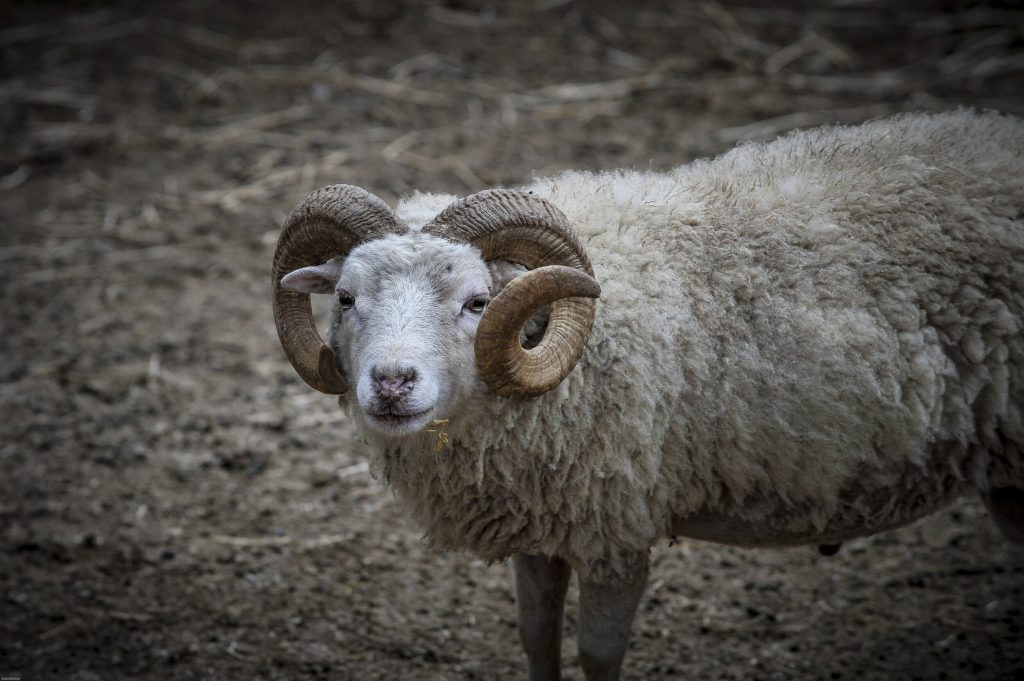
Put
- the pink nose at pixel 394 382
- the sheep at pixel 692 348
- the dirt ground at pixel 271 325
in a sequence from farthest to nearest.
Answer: the dirt ground at pixel 271 325 → the sheep at pixel 692 348 → the pink nose at pixel 394 382

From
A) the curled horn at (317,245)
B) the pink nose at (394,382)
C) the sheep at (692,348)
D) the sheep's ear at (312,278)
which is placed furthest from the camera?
the sheep's ear at (312,278)

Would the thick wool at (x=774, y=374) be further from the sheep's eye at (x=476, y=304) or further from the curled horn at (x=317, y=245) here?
the sheep's eye at (x=476, y=304)

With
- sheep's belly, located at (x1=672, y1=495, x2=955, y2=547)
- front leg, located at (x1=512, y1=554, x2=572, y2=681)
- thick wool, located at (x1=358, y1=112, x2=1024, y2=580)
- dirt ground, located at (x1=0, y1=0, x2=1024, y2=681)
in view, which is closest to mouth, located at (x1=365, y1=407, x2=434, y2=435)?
thick wool, located at (x1=358, y1=112, x2=1024, y2=580)

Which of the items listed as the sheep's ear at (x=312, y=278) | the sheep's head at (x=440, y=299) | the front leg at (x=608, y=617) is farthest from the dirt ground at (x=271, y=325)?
the sheep's ear at (x=312, y=278)

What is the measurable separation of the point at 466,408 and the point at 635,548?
837mm

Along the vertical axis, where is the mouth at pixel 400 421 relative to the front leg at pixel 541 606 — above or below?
above

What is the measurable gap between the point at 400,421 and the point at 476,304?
0.52m

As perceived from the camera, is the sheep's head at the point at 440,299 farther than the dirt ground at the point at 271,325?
No

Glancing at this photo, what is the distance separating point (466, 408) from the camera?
3541mm

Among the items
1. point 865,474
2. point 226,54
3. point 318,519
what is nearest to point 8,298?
point 318,519

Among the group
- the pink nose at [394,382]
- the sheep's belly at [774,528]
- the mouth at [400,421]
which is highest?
the pink nose at [394,382]

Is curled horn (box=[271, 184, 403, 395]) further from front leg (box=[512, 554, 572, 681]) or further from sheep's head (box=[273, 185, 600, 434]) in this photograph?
front leg (box=[512, 554, 572, 681])

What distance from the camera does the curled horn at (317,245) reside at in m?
3.59

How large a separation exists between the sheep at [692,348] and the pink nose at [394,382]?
0.44 ft
